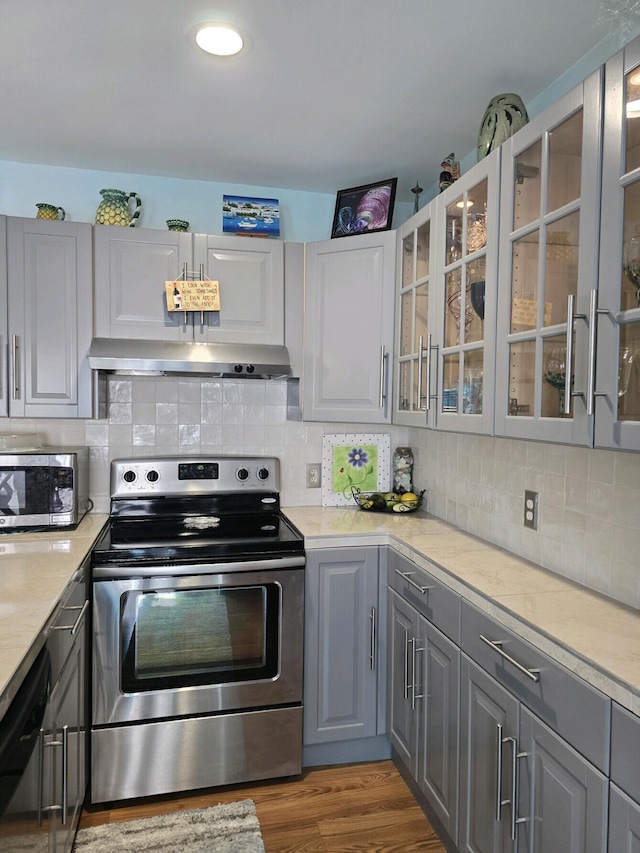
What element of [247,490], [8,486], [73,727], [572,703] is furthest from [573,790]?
[8,486]

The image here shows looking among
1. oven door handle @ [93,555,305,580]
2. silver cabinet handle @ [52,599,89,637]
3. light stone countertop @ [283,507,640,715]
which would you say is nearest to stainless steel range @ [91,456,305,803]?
oven door handle @ [93,555,305,580]

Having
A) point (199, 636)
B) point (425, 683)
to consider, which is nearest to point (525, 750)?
point (425, 683)

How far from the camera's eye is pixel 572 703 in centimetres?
119

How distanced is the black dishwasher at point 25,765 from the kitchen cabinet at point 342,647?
3.46 ft

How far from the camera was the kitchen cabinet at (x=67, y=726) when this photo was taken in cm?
141

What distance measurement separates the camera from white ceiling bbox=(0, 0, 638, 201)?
1.54 meters

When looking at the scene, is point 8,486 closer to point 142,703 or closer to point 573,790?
point 142,703

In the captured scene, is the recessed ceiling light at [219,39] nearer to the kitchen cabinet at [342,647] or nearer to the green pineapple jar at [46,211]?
the green pineapple jar at [46,211]

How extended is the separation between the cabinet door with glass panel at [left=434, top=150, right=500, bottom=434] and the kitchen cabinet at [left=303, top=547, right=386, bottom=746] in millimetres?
693

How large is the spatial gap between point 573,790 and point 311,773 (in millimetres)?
1368

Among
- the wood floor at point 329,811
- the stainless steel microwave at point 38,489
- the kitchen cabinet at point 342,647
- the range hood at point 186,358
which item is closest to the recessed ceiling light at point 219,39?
the range hood at point 186,358

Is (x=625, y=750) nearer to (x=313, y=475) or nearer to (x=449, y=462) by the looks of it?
(x=449, y=462)

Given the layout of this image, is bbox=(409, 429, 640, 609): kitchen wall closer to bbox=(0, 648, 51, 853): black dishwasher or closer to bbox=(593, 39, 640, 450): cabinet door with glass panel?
bbox=(593, 39, 640, 450): cabinet door with glass panel

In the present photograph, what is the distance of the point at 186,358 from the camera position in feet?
7.63
